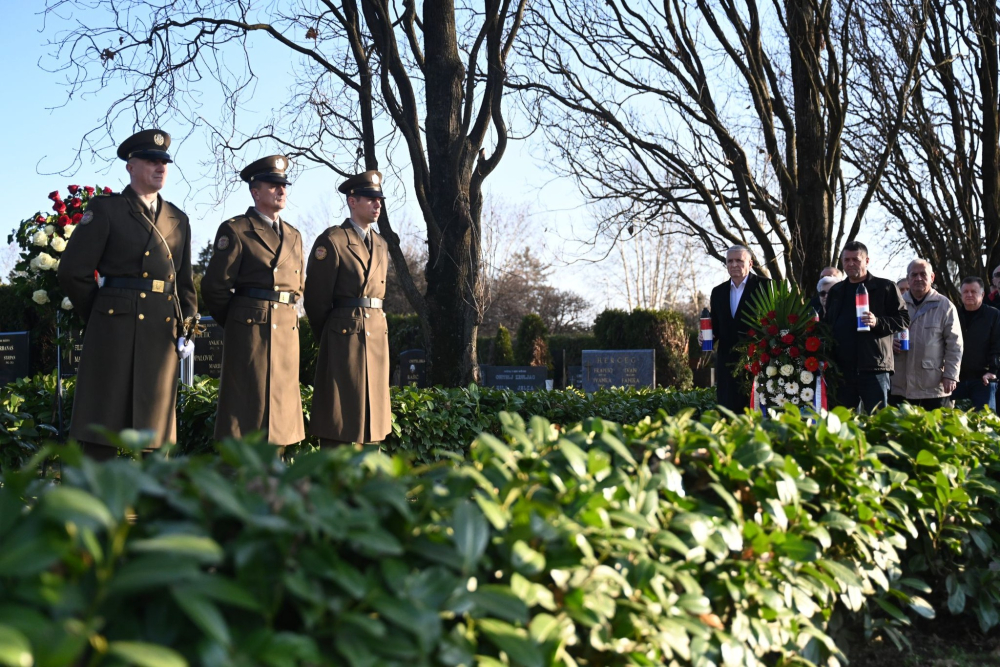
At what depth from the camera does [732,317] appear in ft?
24.5

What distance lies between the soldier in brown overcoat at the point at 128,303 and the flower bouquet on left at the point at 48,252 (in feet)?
9.38

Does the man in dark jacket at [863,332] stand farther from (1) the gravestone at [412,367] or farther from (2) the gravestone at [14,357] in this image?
(2) the gravestone at [14,357]

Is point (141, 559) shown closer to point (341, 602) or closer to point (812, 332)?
point (341, 602)

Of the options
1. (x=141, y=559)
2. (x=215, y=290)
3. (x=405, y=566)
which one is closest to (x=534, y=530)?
(x=405, y=566)

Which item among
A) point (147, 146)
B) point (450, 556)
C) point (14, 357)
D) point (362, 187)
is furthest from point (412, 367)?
point (450, 556)

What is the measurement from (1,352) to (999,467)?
16.8m

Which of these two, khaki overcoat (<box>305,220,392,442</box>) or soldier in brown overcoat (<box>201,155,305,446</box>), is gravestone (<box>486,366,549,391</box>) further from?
soldier in brown overcoat (<box>201,155,305,446</box>)

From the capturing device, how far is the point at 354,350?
19.2 ft

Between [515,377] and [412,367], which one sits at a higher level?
[412,367]

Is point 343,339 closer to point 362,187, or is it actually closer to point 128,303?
point 362,187

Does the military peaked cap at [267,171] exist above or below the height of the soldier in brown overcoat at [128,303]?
above

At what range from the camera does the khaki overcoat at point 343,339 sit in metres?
5.83

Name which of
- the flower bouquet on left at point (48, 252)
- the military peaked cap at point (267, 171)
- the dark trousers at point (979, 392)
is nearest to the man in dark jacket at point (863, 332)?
the dark trousers at point (979, 392)

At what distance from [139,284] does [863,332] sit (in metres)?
5.12
